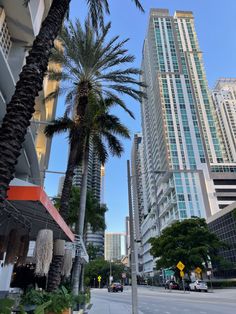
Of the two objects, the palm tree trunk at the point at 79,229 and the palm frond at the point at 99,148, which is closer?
the palm tree trunk at the point at 79,229

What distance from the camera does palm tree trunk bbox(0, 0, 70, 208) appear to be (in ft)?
16.7

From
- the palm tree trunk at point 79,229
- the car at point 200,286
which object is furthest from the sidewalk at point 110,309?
the car at point 200,286

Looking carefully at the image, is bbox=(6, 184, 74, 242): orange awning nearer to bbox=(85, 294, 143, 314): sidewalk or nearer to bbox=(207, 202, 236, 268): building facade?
bbox=(85, 294, 143, 314): sidewalk

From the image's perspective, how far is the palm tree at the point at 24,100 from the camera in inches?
201

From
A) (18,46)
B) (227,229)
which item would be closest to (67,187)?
(18,46)

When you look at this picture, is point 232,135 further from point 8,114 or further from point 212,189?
point 8,114

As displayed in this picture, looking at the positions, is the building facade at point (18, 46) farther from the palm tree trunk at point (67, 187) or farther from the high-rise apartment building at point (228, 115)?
the high-rise apartment building at point (228, 115)

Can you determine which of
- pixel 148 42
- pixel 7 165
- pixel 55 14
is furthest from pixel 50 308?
pixel 148 42

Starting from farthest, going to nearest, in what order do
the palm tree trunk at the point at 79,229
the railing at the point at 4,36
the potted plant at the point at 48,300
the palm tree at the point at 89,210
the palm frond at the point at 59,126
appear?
the palm tree at the point at 89,210 → the palm frond at the point at 59,126 → the palm tree trunk at the point at 79,229 → the railing at the point at 4,36 → the potted plant at the point at 48,300

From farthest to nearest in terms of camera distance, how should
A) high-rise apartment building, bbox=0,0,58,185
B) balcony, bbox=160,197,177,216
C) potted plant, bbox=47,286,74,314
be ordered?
balcony, bbox=160,197,177,216, high-rise apartment building, bbox=0,0,58,185, potted plant, bbox=47,286,74,314

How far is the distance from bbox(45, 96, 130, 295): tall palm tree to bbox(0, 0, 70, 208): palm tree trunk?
10.1 meters

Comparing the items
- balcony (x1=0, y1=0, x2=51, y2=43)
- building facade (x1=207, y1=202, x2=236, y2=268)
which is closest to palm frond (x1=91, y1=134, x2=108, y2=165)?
balcony (x1=0, y1=0, x2=51, y2=43)

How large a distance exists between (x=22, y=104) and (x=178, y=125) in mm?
102201

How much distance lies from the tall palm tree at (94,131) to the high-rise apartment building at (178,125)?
7055 cm
